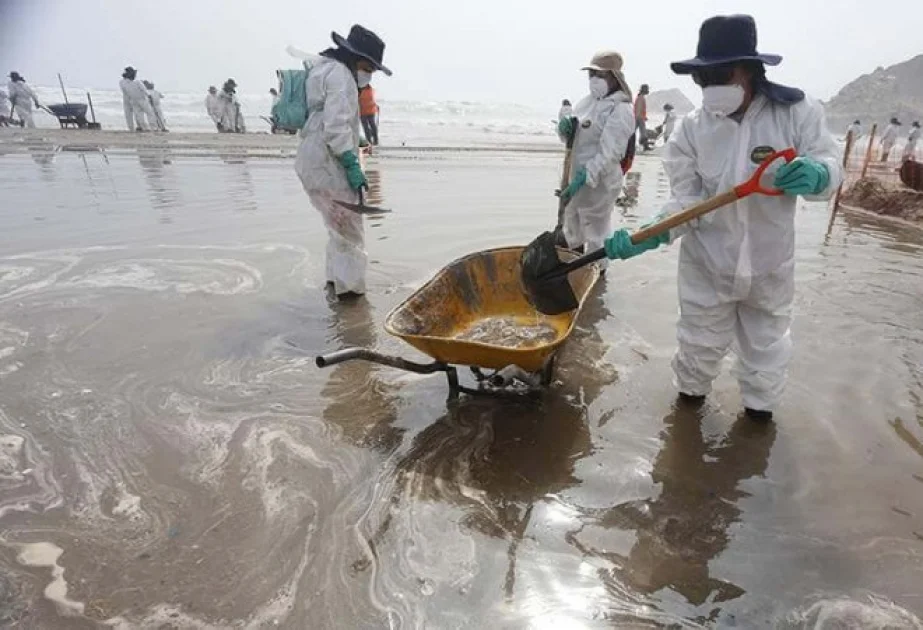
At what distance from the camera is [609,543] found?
→ 7.14 ft

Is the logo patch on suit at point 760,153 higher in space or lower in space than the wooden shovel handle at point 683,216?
higher

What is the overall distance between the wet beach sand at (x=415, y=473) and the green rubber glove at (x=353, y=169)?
1035 mm

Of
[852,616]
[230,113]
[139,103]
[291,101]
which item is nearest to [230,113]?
[230,113]

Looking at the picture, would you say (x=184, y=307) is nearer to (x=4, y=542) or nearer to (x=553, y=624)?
(x=4, y=542)

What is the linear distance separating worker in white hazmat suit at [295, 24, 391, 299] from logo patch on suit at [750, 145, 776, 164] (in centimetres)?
281

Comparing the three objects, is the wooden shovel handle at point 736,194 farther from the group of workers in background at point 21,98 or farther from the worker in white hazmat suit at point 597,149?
the group of workers in background at point 21,98

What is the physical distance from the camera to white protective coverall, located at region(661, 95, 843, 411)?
249 centimetres

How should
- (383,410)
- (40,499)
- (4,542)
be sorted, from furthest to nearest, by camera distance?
(383,410)
(40,499)
(4,542)

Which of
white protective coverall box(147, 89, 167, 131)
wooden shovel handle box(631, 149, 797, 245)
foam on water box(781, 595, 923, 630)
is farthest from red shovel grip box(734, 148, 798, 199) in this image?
white protective coverall box(147, 89, 167, 131)

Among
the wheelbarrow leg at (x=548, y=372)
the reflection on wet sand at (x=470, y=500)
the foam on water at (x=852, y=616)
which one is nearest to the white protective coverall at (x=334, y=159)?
the reflection on wet sand at (x=470, y=500)

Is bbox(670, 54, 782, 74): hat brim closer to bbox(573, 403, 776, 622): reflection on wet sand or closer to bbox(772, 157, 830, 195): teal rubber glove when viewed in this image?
bbox(772, 157, 830, 195): teal rubber glove

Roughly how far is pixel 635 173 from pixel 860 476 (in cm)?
1227

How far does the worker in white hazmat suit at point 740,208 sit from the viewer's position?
95.7 inches

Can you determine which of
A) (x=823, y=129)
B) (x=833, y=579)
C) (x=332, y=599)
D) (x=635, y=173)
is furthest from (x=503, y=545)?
(x=635, y=173)
